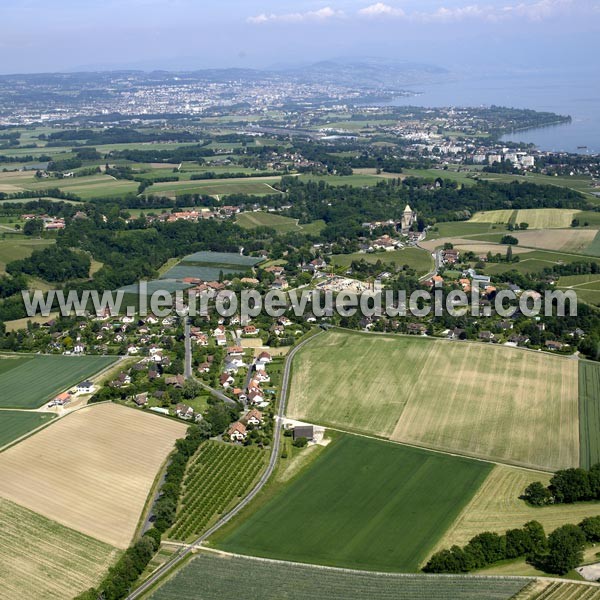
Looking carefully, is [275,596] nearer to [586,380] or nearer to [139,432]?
[139,432]

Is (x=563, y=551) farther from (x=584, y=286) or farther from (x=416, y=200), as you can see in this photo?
(x=416, y=200)

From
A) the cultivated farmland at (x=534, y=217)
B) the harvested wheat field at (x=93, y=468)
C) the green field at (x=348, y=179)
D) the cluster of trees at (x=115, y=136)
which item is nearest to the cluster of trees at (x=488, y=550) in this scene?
the harvested wheat field at (x=93, y=468)

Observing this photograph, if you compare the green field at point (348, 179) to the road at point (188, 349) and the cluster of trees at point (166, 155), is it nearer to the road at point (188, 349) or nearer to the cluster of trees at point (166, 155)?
the cluster of trees at point (166, 155)

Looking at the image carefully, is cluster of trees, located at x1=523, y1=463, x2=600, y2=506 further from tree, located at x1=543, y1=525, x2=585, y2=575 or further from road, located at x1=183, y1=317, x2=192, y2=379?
road, located at x1=183, y1=317, x2=192, y2=379

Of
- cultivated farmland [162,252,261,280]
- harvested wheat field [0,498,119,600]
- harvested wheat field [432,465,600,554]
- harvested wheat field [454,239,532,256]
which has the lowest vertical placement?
harvested wheat field [0,498,119,600]

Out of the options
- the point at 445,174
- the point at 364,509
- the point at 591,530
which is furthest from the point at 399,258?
the point at 591,530

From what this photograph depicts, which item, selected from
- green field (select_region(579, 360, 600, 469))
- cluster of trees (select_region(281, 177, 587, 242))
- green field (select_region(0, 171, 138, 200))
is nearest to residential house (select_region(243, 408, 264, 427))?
green field (select_region(579, 360, 600, 469))
